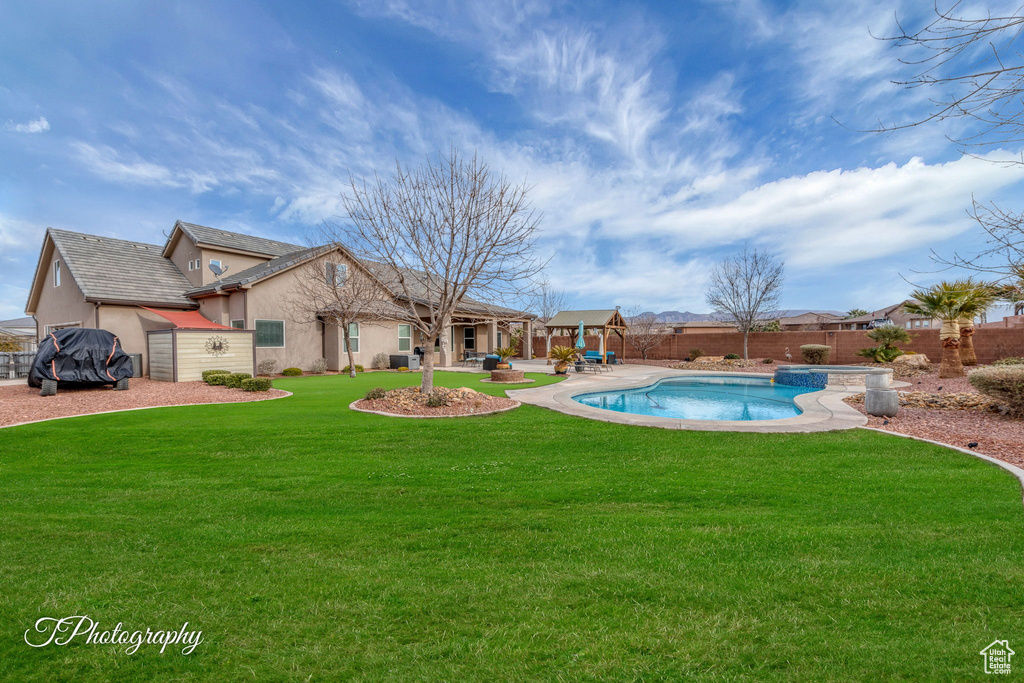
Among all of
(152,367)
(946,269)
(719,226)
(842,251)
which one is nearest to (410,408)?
(946,269)

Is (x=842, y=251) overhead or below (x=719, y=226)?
below

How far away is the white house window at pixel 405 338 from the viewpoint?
24.9 meters

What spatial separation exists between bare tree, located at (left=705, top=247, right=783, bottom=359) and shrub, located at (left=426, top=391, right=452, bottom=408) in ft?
71.7

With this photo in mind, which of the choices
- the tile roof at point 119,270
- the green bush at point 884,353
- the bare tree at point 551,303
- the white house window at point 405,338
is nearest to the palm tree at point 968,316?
the green bush at point 884,353

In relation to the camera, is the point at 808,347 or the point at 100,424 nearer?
the point at 100,424

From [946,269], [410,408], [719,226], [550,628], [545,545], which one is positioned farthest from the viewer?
[719,226]

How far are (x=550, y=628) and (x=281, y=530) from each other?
8.63 ft

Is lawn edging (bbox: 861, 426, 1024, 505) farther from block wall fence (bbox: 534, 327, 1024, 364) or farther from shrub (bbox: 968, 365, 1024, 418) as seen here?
block wall fence (bbox: 534, 327, 1024, 364)

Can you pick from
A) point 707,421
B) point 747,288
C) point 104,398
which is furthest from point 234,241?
point 747,288

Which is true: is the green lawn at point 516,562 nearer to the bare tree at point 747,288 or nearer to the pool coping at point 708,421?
the pool coping at point 708,421

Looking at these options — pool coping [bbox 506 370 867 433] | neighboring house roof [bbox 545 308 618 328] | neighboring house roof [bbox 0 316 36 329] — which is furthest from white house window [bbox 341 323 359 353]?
neighboring house roof [bbox 0 316 36 329]

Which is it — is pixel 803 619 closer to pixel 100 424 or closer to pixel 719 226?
pixel 100 424

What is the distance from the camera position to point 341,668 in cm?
217

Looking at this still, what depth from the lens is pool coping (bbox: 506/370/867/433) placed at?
835cm
